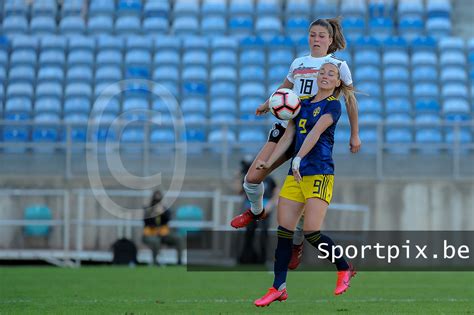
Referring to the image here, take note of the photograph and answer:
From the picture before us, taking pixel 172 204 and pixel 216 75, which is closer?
pixel 172 204

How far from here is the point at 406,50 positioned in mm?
21906

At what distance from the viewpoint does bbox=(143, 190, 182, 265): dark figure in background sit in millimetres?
17438

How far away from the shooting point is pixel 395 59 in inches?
848

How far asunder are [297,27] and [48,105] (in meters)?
5.53

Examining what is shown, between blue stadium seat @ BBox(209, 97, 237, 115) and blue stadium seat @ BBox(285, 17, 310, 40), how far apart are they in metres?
A: 2.46

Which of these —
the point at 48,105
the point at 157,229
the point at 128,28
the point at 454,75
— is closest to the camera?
the point at 157,229

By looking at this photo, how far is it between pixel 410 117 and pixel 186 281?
354 inches

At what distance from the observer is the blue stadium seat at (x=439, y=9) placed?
22.6 meters

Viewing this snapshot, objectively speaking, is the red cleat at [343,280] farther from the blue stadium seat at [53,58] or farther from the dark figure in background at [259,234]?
the blue stadium seat at [53,58]

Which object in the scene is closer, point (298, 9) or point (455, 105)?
point (455, 105)

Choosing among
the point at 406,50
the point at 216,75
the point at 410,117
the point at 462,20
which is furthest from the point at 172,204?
the point at 462,20

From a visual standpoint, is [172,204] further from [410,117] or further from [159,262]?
[410,117]

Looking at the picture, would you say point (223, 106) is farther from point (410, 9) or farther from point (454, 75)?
point (410, 9)

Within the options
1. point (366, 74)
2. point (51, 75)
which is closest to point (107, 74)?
point (51, 75)
